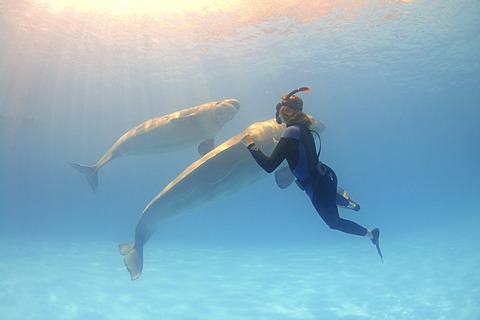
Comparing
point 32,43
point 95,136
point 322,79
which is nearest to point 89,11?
point 32,43

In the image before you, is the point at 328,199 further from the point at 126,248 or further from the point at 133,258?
the point at 126,248

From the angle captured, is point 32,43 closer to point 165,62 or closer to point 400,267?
point 165,62

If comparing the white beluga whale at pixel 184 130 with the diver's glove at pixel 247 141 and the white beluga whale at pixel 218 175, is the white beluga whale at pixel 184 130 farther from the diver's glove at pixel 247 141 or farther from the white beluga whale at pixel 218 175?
the diver's glove at pixel 247 141

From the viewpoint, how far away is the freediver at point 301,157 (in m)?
5.23

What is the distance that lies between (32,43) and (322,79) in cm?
2392

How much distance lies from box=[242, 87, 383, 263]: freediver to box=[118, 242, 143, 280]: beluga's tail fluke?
5.04 meters

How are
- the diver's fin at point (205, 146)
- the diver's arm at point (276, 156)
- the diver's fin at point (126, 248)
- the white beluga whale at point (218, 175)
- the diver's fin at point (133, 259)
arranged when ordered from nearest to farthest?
the diver's arm at point (276, 156), the white beluga whale at point (218, 175), the diver's fin at point (133, 259), the diver's fin at point (126, 248), the diver's fin at point (205, 146)

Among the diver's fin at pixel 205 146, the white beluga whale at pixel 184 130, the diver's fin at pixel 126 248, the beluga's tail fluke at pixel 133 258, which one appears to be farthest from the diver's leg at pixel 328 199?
the diver's fin at pixel 126 248

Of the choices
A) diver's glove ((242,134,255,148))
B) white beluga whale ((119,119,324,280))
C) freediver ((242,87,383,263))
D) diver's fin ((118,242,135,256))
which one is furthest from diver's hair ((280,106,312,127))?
diver's fin ((118,242,135,256))

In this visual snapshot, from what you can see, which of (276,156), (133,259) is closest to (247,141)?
(276,156)

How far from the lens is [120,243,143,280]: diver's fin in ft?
29.1

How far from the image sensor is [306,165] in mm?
5684

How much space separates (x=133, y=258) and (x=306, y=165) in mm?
5688

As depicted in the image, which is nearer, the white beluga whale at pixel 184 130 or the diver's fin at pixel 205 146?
the white beluga whale at pixel 184 130
